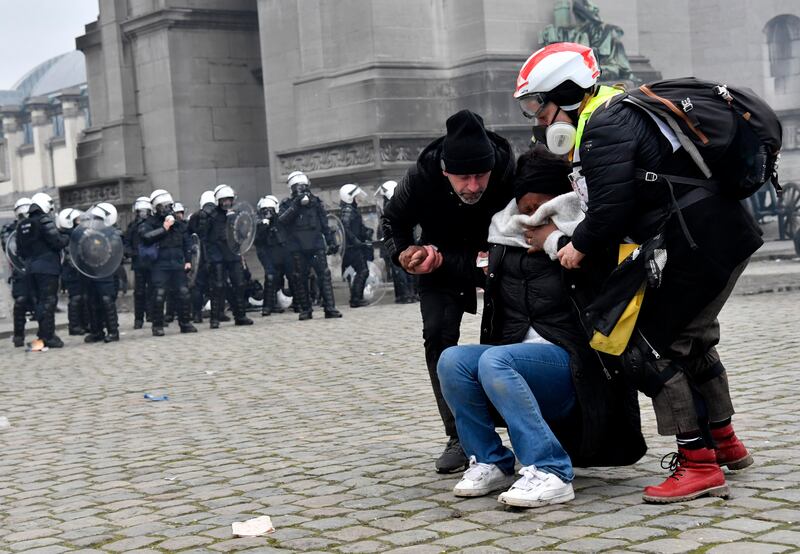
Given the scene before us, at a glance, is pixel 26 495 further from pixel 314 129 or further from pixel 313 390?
pixel 314 129

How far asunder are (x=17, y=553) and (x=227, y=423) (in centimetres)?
350

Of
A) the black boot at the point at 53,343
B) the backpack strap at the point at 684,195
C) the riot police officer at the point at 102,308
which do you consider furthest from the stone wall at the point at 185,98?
the backpack strap at the point at 684,195

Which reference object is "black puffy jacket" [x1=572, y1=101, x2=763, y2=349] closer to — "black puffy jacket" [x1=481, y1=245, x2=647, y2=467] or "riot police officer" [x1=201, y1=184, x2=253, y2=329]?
"black puffy jacket" [x1=481, y1=245, x2=647, y2=467]

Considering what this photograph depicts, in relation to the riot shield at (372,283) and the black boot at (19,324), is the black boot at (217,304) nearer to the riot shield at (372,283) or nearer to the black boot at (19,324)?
the riot shield at (372,283)

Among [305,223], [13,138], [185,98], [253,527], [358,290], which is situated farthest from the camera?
[13,138]

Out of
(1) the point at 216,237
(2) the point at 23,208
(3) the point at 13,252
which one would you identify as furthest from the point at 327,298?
(3) the point at 13,252

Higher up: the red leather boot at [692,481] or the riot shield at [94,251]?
the riot shield at [94,251]

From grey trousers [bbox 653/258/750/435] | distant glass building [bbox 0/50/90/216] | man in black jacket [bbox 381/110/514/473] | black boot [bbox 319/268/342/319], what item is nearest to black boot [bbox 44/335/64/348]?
black boot [bbox 319/268/342/319]

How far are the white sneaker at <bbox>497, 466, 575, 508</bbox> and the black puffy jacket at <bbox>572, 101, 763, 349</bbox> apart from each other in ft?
2.24

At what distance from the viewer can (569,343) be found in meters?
5.79

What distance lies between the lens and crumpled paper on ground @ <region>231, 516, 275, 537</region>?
554 centimetres

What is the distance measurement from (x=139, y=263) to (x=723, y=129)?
15.4 m

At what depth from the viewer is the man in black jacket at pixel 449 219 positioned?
6094 millimetres

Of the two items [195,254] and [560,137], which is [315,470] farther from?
[195,254]
